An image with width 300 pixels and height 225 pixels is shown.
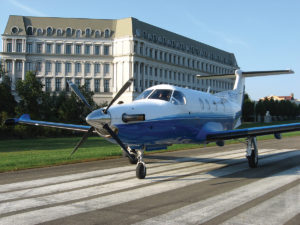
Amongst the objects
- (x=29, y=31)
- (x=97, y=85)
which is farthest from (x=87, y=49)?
(x=29, y=31)

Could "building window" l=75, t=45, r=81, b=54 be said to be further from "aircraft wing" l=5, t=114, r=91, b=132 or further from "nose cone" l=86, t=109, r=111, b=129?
"nose cone" l=86, t=109, r=111, b=129

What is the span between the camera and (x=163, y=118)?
42.4 feet

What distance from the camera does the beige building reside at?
100188 millimetres

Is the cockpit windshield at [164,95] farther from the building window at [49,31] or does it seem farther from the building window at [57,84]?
the building window at [49,31]

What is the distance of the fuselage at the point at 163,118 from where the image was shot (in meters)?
11.4

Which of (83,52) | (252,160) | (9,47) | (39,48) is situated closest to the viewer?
(252,160)

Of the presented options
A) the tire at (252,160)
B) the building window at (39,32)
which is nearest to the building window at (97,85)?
the building window at (39,32)

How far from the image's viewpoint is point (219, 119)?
1847cm

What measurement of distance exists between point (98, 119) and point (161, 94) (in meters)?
3.90

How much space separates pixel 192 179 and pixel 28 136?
145ft

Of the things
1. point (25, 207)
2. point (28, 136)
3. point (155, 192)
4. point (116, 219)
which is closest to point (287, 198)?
point (155, 192)

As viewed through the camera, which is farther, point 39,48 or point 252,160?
point 39,48

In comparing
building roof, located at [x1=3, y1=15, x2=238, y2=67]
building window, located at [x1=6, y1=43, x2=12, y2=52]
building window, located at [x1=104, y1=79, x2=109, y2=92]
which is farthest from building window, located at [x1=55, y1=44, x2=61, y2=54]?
building window, located at [x1=104, y1=79, x2=109, y2=92]

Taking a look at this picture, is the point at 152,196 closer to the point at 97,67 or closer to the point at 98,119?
the point at 98,119
